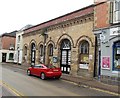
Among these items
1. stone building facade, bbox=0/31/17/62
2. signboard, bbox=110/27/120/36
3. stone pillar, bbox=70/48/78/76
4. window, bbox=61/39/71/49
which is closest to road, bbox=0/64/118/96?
signboard, bbox=110/27/120/36

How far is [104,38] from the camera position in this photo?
1566 cm

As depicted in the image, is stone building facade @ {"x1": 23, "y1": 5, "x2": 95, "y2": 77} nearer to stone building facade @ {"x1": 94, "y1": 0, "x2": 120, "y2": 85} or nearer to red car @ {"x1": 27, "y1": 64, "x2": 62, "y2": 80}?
stone building facade @ {"x1": 94, "y1": 0, "x2": 120, "y2": 85}

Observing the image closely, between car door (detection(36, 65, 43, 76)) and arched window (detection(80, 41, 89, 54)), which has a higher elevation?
arched window (detection(80, 41, 89, 54))

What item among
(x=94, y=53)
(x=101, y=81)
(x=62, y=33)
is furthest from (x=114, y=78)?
(x=62, y=33)

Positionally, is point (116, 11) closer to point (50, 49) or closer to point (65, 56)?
point (65, 56)

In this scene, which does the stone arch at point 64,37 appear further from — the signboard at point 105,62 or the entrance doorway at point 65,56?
the signboard at point 105,62

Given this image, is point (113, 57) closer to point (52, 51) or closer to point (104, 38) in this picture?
point (104, 38)

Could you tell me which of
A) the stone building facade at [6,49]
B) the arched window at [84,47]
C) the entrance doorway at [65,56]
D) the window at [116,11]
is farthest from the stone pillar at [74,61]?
the stone building facade at [6,49]

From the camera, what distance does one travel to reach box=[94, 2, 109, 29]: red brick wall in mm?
15739

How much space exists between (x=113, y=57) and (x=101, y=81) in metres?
2.11

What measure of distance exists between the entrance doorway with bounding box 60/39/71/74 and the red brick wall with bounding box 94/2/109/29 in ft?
18.7

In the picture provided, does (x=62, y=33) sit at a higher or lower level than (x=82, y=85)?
higher

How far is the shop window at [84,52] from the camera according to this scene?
19.1m

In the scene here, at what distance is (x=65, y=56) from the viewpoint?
22641 mm
